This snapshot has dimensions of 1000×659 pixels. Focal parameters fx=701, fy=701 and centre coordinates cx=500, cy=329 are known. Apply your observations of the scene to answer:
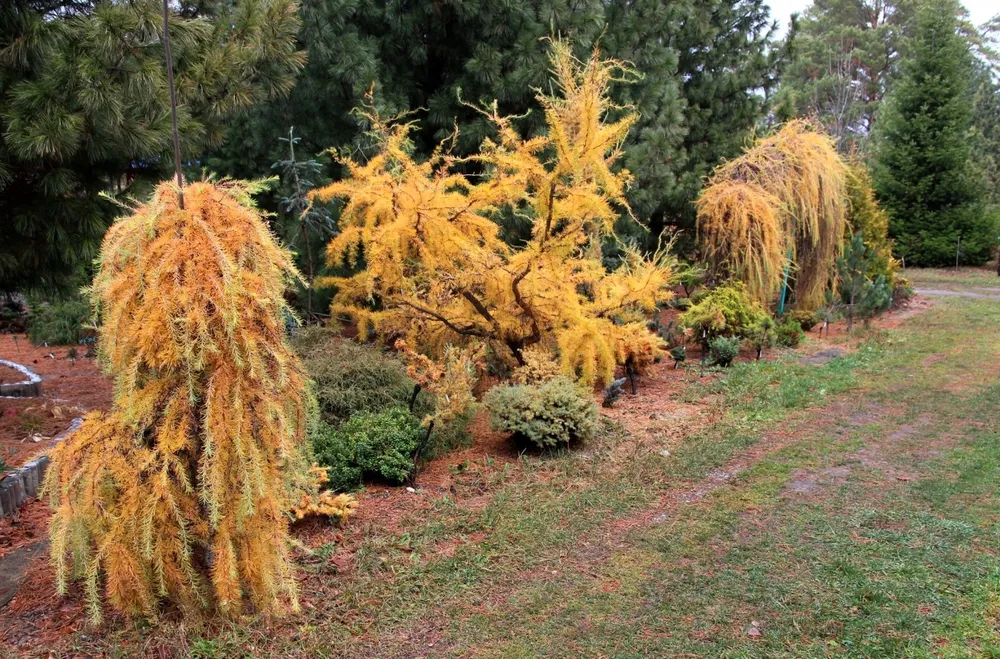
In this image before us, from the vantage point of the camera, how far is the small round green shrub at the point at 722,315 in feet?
27.5

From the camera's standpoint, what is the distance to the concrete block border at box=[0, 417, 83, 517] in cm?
418

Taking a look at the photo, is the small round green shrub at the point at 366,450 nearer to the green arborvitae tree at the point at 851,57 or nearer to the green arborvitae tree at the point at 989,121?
the green arborvitae tree at the point at 851,57

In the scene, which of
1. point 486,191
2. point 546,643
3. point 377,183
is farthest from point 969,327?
point 546,643

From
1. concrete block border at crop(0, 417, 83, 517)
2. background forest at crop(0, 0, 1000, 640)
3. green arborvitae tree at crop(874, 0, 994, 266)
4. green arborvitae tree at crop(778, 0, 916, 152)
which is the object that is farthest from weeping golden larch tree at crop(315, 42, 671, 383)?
green arborvitae tree at crop(778, 0, 916, 152)

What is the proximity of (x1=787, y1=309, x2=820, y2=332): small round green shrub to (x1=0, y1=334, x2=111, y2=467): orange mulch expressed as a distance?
885 cm

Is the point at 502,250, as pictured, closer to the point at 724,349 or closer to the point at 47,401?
the point at 724,349

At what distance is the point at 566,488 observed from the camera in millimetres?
4738

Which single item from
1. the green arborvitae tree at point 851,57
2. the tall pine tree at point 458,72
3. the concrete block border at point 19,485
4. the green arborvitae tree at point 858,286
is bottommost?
the concrete block border at point 19,485

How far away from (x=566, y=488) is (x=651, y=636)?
67.1 inches

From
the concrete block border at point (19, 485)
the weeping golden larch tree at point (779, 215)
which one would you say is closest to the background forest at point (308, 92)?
the weeping golden larch tree at point (779, 215)

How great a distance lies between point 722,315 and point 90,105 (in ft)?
21.8

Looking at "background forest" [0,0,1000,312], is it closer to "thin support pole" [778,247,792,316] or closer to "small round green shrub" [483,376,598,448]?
"thin support pole" [778,247,792,316]

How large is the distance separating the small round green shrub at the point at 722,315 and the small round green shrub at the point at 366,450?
465 centimetres

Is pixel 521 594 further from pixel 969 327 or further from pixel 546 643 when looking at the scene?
pixel 969 327
